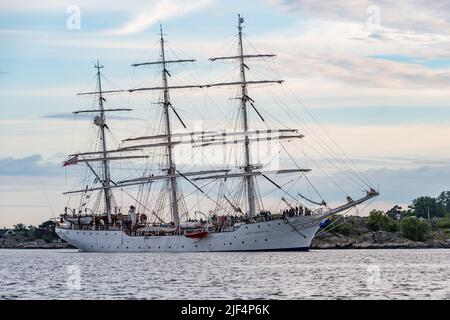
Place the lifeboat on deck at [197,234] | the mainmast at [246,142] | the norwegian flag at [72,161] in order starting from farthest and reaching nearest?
the norwegian flag at [72,161], the lifeboat on deck at [197,234], the mainmast at [246,142]

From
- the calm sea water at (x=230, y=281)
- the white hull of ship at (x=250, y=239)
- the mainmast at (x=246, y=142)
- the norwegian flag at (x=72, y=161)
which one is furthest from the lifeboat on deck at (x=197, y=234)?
the calm sea water at (x=230, y=281)

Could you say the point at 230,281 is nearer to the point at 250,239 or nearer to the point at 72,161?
the point at 250,239

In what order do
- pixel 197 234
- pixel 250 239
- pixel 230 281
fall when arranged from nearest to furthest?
pixel 230 281 < pixel 250 239 < pixel 197 234

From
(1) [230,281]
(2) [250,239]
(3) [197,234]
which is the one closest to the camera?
(1) [230,281]

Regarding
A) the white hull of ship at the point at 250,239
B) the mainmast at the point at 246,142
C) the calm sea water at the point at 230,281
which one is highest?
the mainmast at the point at 246,142

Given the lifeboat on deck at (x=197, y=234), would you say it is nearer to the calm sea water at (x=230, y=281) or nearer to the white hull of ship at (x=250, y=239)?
the white hull of ship at (x=250, y=239)

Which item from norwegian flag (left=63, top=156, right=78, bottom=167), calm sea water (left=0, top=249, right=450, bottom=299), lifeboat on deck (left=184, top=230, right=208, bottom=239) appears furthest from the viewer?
norwegian flag (left=63, top=156, right=78, bottom=167)

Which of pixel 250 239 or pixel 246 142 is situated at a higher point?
pixel 246 142

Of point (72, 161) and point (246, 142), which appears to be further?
point (72, 161)

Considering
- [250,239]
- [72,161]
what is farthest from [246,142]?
[72,161]

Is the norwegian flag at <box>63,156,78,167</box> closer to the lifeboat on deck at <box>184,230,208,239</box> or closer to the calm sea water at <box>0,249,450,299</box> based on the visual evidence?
the lifeboat on deck at <box>184,230,208,239</box>

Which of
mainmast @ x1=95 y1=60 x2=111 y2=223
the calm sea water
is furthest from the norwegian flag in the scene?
the calm sea water

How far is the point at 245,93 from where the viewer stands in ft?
480

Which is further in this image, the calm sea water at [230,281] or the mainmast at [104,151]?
the mainmast at [104,151]
